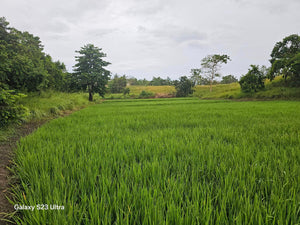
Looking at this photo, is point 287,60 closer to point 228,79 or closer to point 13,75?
point 13,75

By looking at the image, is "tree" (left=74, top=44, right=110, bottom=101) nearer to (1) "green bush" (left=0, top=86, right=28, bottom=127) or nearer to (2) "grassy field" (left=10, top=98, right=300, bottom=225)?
(1) "green bush" (left=0, top=86, right=28, bottom=127)

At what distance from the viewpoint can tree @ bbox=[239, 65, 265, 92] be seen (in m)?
19.8

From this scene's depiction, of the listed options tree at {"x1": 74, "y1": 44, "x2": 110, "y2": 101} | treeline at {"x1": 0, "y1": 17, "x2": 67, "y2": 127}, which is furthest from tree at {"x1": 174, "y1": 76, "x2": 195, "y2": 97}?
treeline at {"x1": 0, "y1": 17, "x2": 67, "y2": 127}

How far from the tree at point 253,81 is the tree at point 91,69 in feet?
61.7

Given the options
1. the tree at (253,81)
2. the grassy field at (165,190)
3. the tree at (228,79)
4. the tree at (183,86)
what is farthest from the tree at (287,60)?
the tree at (228,79)

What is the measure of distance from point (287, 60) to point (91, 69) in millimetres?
23856

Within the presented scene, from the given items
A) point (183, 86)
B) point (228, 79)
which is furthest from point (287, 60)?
point (228, 79)

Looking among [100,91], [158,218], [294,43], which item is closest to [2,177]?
[158,218]

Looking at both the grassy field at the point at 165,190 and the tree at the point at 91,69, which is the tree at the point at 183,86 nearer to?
the tree at the point at 91,69

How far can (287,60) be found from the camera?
703 inches

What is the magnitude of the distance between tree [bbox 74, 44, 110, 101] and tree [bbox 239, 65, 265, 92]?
18.8 m

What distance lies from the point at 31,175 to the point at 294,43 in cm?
2939

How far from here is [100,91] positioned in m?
20.8

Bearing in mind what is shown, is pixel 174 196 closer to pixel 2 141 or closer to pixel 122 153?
pixel 122 153
